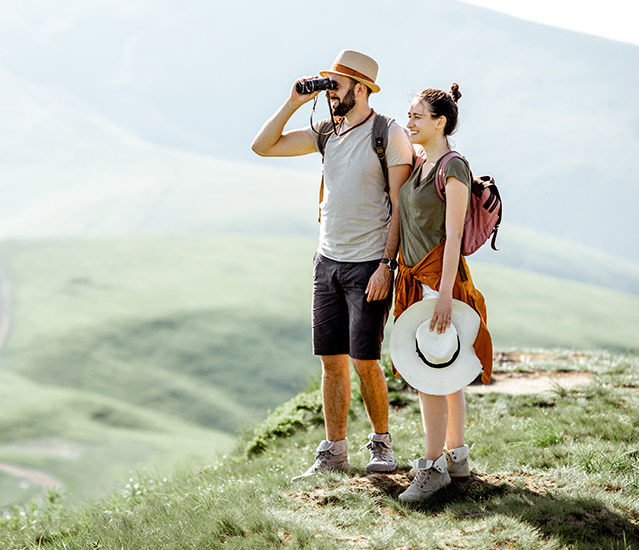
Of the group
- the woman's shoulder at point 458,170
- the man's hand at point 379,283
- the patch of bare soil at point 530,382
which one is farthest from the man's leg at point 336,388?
the patch of bare soil at point 530,382

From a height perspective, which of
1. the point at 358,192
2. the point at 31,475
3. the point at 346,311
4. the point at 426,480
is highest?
the point at 358,192

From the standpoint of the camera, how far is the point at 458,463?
4.00 meters

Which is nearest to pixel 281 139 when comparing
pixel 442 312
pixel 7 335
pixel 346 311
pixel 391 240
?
pixel 391 240

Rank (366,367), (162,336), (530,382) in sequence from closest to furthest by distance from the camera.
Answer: (366,367) → (530,382) → (162,336)

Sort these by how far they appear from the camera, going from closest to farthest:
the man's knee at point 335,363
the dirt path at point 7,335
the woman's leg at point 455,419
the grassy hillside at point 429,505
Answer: the grassy hillside at point 429,505
the woman's leg at point 455,419
the man's knee at point 335,363
the dirt path at point 7,335

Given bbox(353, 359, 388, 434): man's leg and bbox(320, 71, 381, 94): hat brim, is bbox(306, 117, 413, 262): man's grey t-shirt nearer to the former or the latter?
bbox(320, 71, 381, 94): hat brim

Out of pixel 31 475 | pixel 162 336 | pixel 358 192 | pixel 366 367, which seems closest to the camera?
pixel 358 192

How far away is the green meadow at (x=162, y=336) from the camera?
33.3m

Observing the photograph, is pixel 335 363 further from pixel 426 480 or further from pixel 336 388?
pixel 426 480

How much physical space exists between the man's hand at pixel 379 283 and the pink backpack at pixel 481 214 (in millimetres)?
478

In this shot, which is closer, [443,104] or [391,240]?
[443,104]

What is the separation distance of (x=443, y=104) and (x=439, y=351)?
130 cm

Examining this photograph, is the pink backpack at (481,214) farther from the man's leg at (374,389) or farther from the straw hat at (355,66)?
the man's leg at (374,389)

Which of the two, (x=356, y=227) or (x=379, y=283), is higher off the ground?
(x=356, y=227)
